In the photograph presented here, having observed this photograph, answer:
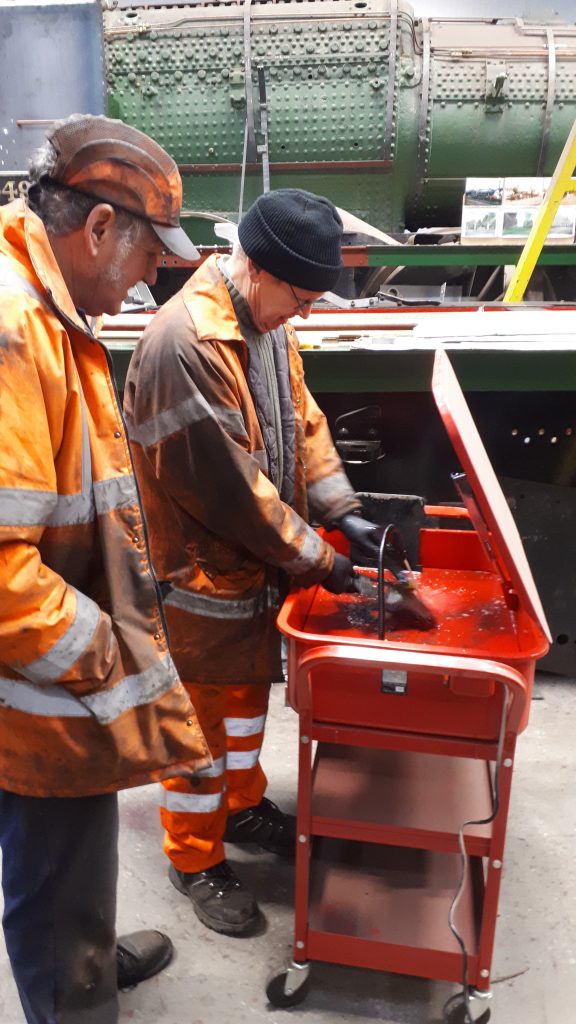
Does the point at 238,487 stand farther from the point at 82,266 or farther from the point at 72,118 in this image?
the point at 72,118

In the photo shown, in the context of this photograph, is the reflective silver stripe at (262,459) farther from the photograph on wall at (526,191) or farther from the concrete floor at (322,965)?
the photograph on wall at (526,191)

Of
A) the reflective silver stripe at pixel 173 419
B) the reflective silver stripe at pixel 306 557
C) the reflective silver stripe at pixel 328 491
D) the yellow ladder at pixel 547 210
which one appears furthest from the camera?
the yellow ladder at pixel 547 210

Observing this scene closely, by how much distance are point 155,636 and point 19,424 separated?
427mm

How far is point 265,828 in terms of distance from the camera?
2154 millimetres

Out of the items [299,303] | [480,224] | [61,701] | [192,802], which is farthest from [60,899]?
[480,224]

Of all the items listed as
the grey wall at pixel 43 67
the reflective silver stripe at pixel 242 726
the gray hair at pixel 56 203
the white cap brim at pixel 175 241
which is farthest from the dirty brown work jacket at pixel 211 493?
the grey wall at pixel 43 67

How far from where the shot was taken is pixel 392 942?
1.56 meters

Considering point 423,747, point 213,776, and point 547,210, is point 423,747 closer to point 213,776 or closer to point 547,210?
point 213,776

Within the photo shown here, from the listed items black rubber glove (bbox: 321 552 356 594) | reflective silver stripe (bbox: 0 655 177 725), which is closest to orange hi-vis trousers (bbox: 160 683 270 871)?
black rubber glove (bbox: 321 552 356 594)

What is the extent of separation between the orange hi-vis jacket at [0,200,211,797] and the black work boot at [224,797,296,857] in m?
1.00

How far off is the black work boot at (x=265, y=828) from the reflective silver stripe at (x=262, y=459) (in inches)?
41.9

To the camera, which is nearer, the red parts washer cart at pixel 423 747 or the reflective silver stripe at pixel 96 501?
the reflective silver stripe at pixel 96 501

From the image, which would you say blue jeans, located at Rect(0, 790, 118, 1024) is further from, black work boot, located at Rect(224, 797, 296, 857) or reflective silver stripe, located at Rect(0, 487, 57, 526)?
black work boot, located at Rect(224, 797, 296, 857)

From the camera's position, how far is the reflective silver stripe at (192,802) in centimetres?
182
